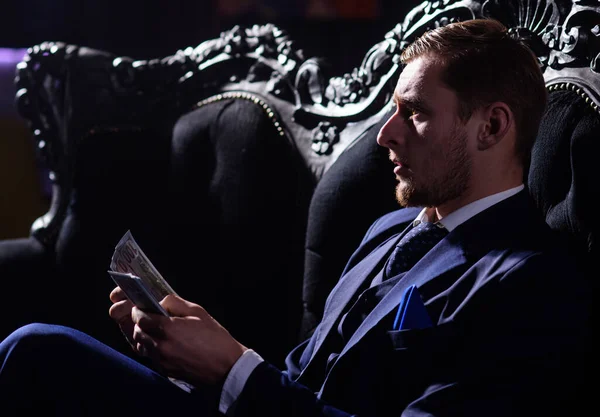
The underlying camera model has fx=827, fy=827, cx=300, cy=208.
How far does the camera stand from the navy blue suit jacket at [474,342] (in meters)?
1.01

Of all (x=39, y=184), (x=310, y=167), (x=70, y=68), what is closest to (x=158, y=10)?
(x=39, y=184)

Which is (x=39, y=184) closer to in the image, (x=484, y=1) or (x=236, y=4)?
(x=236, y=4)

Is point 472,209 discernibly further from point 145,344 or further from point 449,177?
point 145,344

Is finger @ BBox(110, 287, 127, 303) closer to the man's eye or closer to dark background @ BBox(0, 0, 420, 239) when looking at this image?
the man's eye

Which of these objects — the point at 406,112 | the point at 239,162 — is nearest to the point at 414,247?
the point at 406,112

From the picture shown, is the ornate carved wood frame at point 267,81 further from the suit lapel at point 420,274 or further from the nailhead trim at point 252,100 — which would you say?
the suit lapel at point 420,274

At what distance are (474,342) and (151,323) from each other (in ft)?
1.42

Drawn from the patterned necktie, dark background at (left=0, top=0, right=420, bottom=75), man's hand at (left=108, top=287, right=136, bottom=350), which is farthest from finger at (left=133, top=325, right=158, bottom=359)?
dark background at (left=0, top=0, right=420, bottom=75)

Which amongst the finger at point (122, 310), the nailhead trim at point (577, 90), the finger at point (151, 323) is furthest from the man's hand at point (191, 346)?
the nailhead trim at point (577, 90)

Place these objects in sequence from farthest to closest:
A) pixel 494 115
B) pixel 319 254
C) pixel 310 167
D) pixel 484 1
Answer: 1. pixel 310 167
2. pixel 319 254
3. pixel 484 1
4. pixel 494 115

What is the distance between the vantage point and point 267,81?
77.3 inches

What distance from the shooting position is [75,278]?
2121mm

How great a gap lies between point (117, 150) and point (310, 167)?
1.91 ft

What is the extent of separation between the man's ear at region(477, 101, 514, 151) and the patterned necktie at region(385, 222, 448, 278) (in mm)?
140
